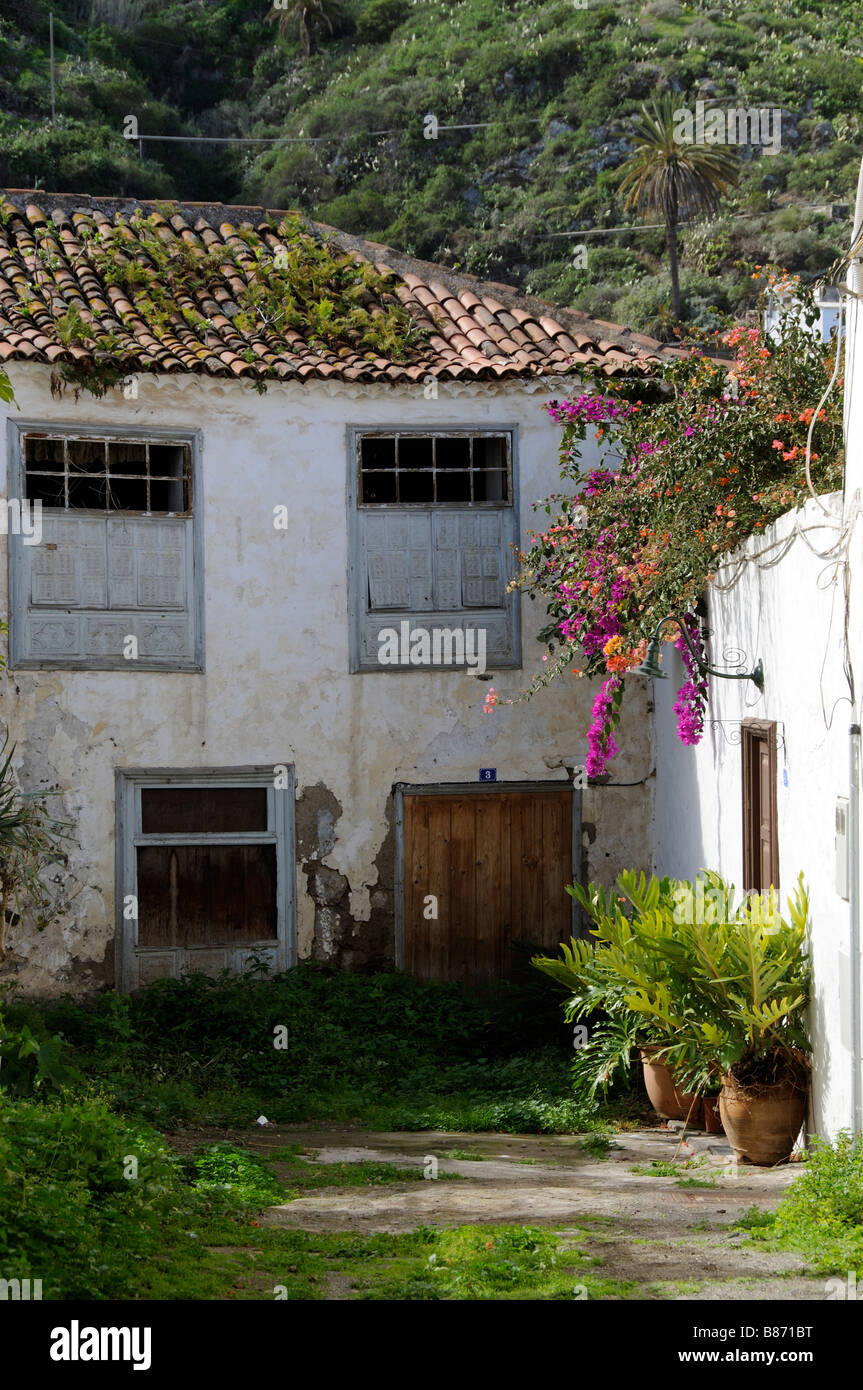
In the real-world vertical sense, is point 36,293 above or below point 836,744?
above

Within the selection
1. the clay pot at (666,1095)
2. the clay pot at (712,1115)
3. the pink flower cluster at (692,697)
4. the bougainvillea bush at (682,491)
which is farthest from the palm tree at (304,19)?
A: the clay pot at (712,1115)

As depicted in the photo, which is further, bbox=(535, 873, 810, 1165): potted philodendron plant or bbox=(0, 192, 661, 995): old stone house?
bbox=(0, 192, 661, 995): old stone house

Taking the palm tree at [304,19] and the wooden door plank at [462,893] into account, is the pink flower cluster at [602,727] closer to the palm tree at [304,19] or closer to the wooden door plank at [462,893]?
the wooden door plank at [462,893]

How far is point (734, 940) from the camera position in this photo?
7781 mm

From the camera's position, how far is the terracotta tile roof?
38.0ft

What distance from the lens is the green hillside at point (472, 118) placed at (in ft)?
109

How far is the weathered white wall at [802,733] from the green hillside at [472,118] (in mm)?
20519

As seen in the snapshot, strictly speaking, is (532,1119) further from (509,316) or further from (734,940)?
(509,316)

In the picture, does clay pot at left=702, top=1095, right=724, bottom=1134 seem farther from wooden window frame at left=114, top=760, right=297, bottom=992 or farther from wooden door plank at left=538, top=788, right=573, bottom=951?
wooden window frame at left=114, top=760, right=297, bottom=992

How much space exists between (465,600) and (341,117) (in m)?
31.1

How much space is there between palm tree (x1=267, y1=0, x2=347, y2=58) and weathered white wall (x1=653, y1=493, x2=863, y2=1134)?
38.8 m

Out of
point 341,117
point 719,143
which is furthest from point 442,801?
point 341,117

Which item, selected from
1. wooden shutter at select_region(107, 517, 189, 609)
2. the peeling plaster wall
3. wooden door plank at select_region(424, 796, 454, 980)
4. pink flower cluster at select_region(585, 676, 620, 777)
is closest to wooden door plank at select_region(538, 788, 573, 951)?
the peeling plaster wall

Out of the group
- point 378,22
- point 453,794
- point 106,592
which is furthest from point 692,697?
→ point 378,22
